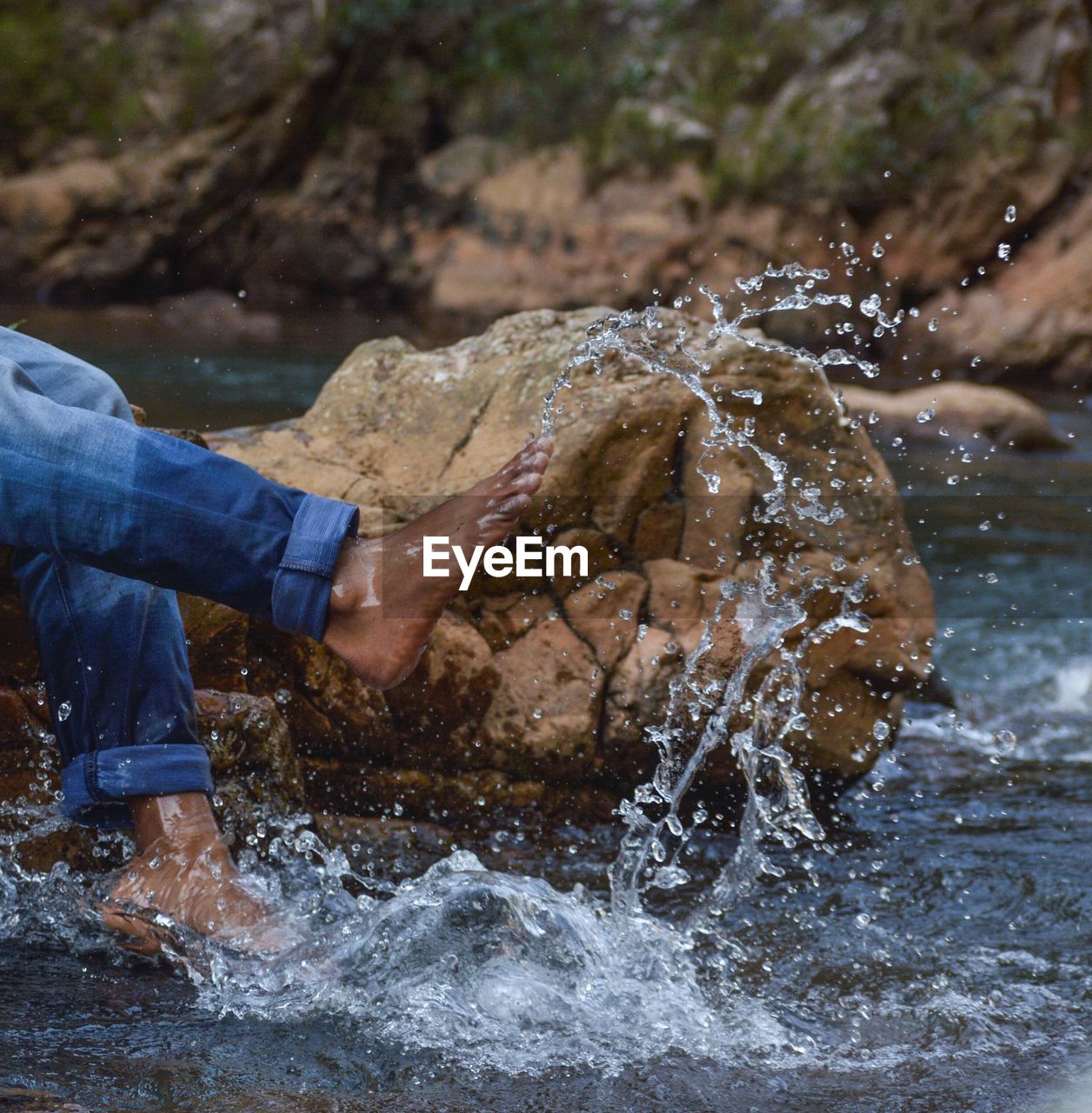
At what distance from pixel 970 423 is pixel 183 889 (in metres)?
6.85

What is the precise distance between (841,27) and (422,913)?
1285 cm

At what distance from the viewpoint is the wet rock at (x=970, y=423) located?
7816mm


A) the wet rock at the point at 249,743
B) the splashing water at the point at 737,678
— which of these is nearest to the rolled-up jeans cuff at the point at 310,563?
the wet rock at the point at 249,743

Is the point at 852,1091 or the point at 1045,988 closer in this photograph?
the point at 852,1091

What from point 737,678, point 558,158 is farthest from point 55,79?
point 737,678

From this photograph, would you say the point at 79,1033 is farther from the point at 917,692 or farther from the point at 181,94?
the point at 181,94

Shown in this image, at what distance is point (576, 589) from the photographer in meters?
2.69

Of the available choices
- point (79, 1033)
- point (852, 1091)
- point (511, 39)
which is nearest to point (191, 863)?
point (79, 1033)

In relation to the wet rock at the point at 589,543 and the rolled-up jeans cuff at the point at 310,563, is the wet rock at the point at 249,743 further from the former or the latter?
the rolled-up jeans cuff at the point at 310,563

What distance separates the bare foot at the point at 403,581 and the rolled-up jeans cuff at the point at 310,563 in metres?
0.02

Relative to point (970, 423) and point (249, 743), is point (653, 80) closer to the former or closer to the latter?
point (970, 423)

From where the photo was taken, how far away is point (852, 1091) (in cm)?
163

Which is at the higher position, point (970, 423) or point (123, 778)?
point (123, 778)

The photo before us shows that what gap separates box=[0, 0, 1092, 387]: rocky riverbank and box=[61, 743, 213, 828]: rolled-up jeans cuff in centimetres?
1001
